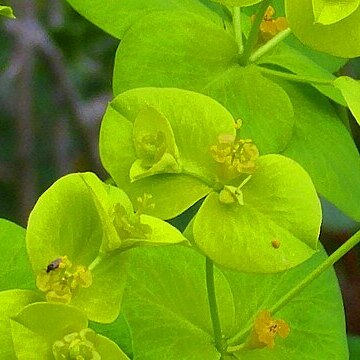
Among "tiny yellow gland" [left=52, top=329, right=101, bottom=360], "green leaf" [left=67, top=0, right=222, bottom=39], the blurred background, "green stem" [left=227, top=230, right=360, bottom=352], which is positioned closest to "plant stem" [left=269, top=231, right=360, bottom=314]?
"green stem" [left=227, top=230, right=360, bottom=352]

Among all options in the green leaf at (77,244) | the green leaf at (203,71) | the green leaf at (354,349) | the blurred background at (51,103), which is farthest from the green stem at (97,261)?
the blurred background at (51,103)

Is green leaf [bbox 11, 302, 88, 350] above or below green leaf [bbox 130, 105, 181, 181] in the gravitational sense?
below

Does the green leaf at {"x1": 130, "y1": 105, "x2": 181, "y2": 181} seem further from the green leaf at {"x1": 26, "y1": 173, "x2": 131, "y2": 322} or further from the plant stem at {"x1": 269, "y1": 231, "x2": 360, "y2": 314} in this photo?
the plant stem at {"x1": 269, "y1": 231, "x2": 360, "y2": 314}

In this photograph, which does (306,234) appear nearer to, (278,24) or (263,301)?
(263,301)

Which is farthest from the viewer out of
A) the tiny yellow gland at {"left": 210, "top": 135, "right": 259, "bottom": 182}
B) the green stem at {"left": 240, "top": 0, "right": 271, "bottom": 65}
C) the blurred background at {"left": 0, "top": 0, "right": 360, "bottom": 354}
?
the blurred background at {"left": 0, "top": 0, "right": 360, "bottom": 354}

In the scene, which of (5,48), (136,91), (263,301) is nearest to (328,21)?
(136,91)

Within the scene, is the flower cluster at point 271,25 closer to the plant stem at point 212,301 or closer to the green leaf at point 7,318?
the plant stem at point 212,301

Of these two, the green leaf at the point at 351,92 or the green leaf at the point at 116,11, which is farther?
the green leaf at the point at 116,11
